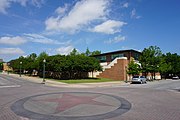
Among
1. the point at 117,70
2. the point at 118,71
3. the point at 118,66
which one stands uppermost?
the point at 118,66

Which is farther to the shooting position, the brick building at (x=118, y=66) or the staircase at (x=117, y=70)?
the brick building at (x=118, y=66)

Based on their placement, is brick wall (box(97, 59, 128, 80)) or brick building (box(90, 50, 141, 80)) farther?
brick building (box(90, 50, 141, 80))

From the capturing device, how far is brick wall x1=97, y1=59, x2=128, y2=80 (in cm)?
4591

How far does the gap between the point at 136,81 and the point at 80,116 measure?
28.1 metres

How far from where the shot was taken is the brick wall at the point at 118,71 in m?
45.9

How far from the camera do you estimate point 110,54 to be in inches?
2247

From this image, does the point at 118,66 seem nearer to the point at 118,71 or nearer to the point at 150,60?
the point at 118,71

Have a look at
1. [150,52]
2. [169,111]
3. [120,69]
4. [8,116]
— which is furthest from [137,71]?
[8,116]

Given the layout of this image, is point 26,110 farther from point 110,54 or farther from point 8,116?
point 110,54

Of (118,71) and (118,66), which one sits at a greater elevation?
(118,66)

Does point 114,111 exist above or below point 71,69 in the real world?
below

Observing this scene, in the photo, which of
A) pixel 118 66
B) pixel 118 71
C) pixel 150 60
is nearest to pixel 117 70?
pixel 118 71

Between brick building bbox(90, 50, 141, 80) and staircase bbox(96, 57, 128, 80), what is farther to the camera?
brick building bbox(90, 50, 141, 80)

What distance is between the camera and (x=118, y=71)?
46.9 meters
